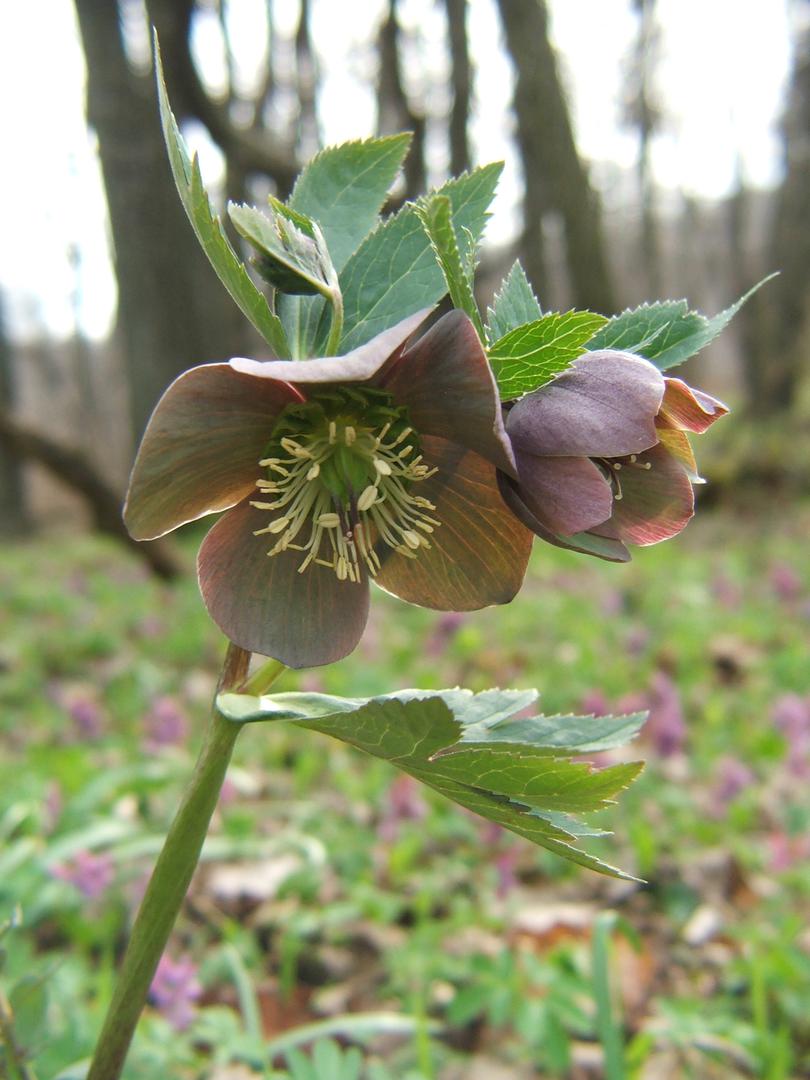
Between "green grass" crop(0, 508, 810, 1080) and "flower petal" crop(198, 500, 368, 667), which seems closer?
"flower petal" crop(198, 500, 368, 667)

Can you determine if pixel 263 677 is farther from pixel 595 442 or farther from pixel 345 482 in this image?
pixel 595 442

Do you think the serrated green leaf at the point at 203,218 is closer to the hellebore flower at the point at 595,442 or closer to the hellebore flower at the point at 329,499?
the hellebore flower at the point at 329,499

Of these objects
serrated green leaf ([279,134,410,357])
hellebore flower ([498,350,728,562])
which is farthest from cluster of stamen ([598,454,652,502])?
serrated green leaf ([279,134,410,357])

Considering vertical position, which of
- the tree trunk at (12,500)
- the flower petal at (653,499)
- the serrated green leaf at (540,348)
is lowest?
the tree trunk at (12,500)

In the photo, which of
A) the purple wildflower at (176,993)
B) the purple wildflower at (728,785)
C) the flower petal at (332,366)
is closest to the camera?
the flower petal at (332,366)

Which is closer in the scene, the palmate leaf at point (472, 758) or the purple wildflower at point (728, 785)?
the palmate leaf at point (472, 758)

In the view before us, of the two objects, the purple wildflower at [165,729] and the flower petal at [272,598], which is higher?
the flower petal at [272,598]

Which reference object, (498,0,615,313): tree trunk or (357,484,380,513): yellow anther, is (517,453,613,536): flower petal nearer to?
(357,484,380,513): yellow anther

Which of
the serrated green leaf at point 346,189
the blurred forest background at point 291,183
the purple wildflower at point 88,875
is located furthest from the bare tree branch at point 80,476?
the serrated green leaf at point 346,189
